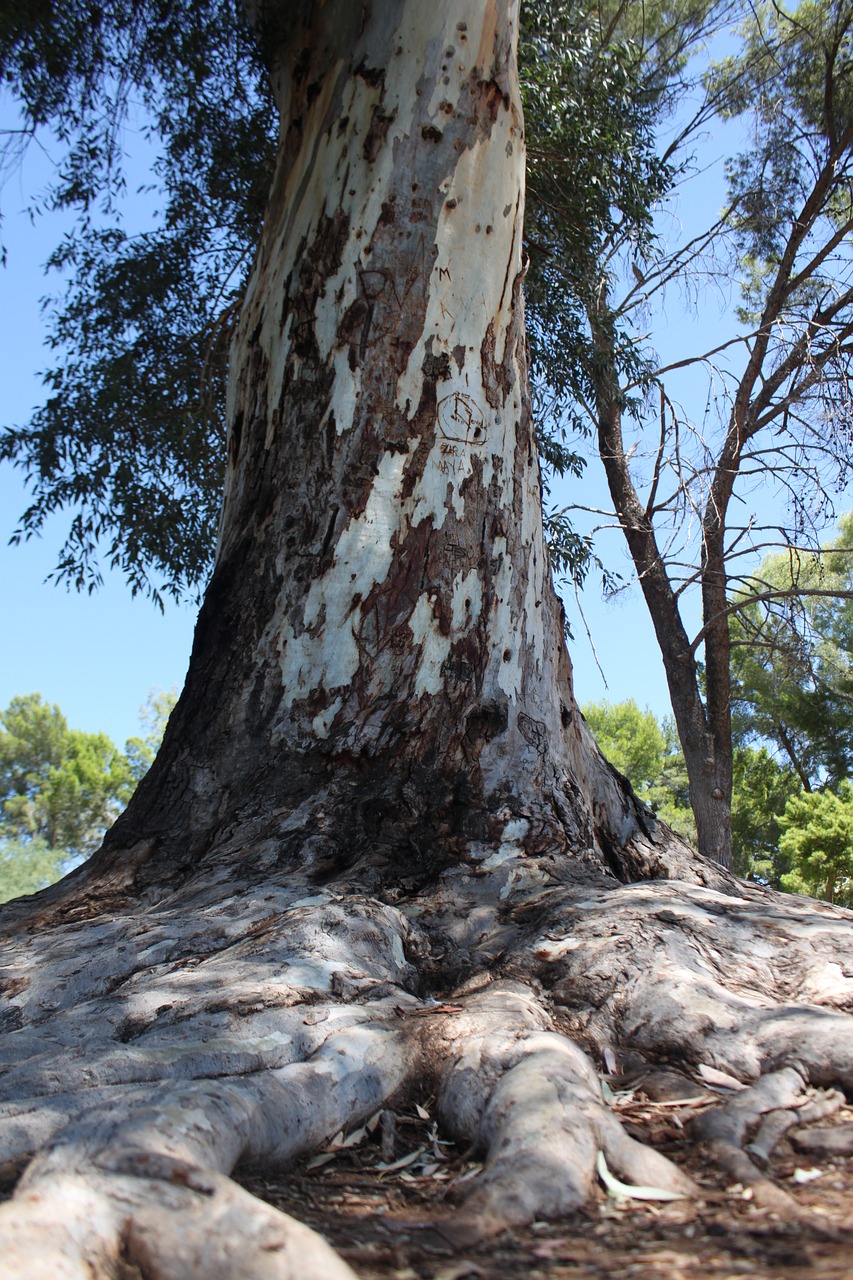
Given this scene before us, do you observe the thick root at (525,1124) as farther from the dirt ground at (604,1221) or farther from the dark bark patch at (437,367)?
the dark bark patch at (437,367)

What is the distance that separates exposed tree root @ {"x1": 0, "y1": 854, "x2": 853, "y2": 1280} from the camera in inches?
53.6

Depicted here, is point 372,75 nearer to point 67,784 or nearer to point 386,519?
point 386,519

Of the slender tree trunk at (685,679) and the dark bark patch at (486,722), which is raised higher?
the slender tree trunk at (685,679)

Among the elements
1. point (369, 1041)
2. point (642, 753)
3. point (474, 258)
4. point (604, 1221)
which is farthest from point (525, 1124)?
point (642, 753)

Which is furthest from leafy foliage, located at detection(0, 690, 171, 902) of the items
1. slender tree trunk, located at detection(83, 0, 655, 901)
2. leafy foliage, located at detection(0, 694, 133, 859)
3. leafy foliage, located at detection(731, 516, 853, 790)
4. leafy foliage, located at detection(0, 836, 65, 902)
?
slender tree trunk, located at detection(83, 0, 655, 901)

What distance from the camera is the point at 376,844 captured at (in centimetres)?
346

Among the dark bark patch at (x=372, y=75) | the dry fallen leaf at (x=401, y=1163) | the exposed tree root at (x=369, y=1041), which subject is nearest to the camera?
the exposed tree root at (x=369, y=1041)

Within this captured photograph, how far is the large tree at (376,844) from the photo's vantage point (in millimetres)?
1722

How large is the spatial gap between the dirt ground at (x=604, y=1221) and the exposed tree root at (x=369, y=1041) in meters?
0.05

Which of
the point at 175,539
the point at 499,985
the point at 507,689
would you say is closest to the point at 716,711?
the point at 175,539

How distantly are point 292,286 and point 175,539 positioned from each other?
5.52 metres

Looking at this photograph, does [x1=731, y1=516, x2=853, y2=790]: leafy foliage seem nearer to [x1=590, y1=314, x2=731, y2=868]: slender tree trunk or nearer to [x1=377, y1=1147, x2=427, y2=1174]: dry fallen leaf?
[x1=590, y1=314, x2=731, y2=868]: slender tree trunk

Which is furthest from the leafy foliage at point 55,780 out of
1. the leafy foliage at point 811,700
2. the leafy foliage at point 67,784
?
the leafy foliage at point 811,700

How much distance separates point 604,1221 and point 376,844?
195 centimetres
